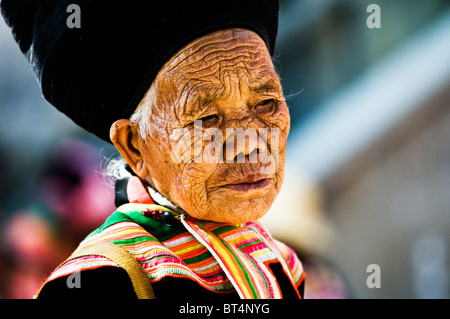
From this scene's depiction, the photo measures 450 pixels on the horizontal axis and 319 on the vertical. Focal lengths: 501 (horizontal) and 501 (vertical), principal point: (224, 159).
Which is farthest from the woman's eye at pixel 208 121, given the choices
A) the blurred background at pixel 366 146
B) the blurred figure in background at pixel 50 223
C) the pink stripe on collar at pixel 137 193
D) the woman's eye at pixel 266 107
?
the blurred background at pixel 366 146

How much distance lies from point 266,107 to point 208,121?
236 mm

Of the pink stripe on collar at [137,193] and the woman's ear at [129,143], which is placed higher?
the woman's ear at [129,143]

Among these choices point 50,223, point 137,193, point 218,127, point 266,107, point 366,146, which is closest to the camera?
point 218,127

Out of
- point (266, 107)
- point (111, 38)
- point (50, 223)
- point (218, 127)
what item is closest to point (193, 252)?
point (218, 127)

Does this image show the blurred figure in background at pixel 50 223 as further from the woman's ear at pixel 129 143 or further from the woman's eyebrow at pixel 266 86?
the woman's eyebrow at pixel 266 86

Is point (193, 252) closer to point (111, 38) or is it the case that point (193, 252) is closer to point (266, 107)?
point (266, 107)

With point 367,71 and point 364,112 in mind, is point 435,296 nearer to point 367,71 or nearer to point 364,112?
point 364,112

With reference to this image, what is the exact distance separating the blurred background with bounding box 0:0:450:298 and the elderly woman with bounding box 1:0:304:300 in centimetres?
259

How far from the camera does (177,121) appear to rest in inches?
67.9

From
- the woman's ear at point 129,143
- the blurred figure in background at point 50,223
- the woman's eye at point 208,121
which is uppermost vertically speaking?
the woman's eye at point 208,121

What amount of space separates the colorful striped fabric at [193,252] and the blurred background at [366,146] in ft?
8.06

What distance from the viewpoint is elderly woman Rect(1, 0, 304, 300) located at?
1662mm

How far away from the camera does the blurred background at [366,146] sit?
457 centimetres

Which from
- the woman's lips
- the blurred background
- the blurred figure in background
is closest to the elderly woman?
the woman's lips
